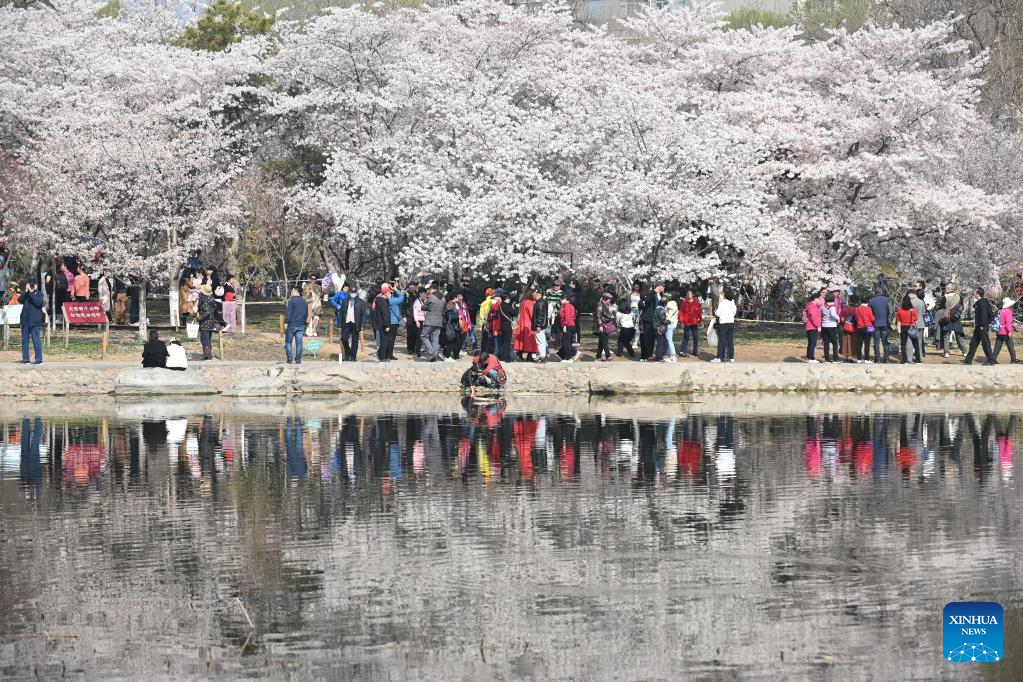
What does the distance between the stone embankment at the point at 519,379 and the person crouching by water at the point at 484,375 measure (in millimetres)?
650

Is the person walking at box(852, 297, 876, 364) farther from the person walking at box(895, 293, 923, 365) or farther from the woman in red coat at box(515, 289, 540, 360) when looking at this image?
the woman in red coat at box(515, 289, 540, 360)

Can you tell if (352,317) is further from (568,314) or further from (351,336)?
(568,314)

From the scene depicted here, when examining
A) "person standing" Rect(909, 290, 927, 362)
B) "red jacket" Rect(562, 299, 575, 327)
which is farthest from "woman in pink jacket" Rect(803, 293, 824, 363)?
"red jacket" Rect(562, 299, 575, 327)

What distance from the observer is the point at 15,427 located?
937 inches

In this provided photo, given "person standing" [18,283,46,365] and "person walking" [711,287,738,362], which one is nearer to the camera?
"person standing" [18,283,46,365]

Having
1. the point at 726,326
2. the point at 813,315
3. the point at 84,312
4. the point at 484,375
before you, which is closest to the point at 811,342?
the point at 813,315

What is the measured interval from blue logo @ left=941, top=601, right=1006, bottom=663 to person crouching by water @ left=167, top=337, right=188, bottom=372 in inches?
802

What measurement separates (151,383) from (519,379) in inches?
262

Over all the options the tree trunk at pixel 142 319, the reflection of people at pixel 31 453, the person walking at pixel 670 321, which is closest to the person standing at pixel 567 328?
the person walking at pixel 670 321

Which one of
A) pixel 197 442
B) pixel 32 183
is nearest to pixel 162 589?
pixel 197 442

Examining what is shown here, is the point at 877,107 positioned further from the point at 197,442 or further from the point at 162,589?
the point at 162,589

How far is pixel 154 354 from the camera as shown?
29.1 metres

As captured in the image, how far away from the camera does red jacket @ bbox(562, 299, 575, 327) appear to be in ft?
Result: 109

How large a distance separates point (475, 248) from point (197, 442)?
64.5 ft
